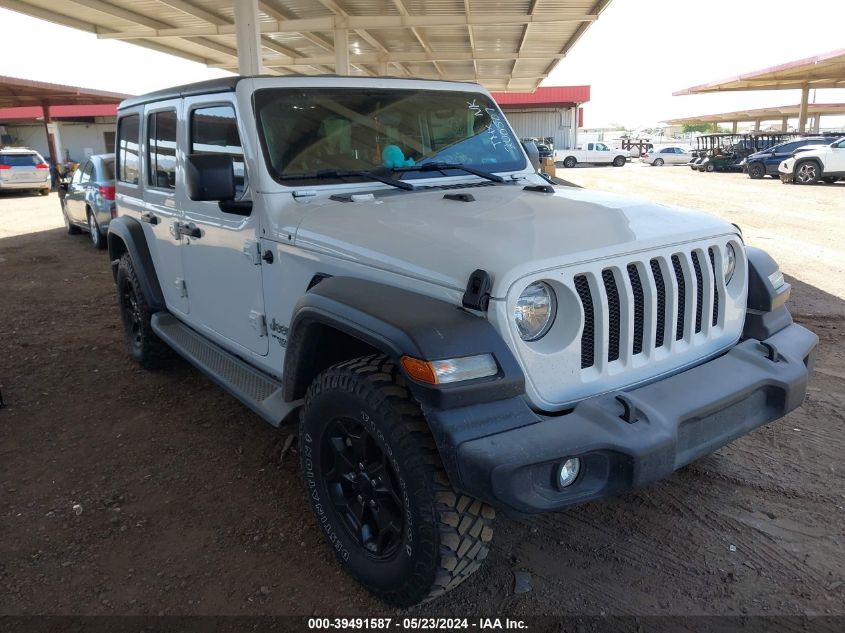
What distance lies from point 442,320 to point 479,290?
0.50 feet

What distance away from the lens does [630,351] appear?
2.38 meters

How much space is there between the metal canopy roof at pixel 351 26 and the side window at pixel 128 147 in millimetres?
8153

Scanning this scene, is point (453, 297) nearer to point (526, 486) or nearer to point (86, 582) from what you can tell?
point (526, 486)

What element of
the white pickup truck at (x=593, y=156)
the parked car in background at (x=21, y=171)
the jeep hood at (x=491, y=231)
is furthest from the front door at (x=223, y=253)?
the white pickup truck at (x=593, y=156)

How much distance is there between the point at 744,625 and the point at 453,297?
159 centimetres

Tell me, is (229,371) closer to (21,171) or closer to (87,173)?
(87,173)

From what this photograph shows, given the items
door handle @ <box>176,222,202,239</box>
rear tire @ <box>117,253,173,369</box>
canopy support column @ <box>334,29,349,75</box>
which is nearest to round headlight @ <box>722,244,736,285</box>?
door handle @ <box>176,222,202,239</box>

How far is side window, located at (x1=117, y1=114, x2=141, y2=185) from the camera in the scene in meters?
4.64

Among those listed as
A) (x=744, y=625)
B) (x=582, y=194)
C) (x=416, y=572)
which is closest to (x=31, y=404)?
(x=416, y=572)

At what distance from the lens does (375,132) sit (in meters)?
3.49

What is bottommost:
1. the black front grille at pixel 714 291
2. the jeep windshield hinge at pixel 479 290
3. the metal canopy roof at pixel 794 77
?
the black front grille at pixel 714 291

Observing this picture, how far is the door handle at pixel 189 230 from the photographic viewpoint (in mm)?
3743

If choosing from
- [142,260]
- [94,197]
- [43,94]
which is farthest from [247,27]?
[43,94]

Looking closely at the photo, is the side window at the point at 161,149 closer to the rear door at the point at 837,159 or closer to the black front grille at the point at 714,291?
the black front grille at the point at 714,291
